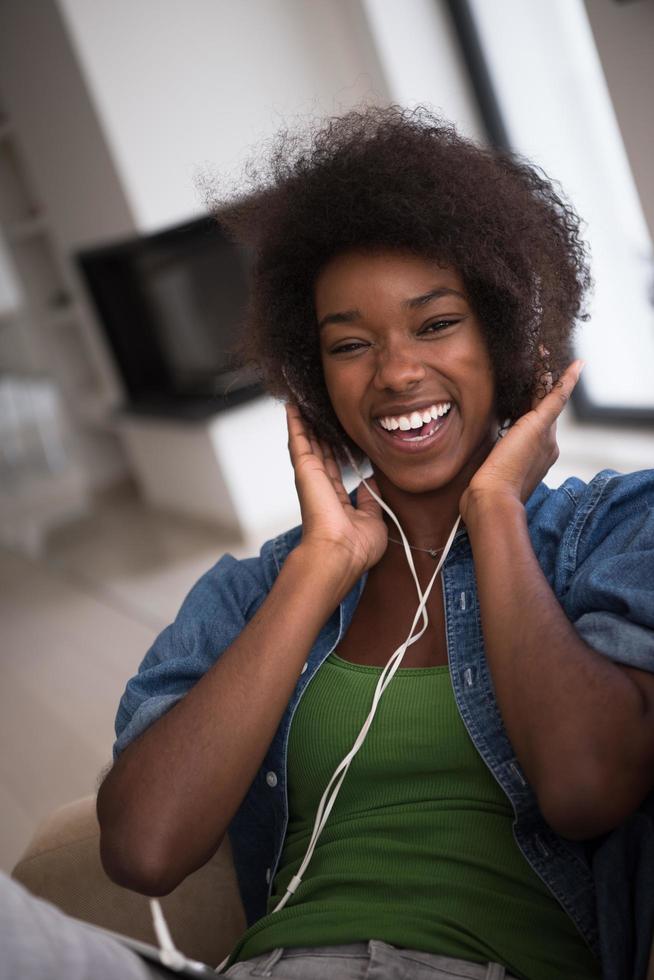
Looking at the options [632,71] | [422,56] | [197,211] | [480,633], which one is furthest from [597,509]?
[197,211]

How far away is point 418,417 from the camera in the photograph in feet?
4.13

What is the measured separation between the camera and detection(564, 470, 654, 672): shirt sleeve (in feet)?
3.25

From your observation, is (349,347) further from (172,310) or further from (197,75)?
(172,310)

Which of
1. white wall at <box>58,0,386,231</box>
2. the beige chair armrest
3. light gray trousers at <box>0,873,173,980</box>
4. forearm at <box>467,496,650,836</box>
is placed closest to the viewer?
light gray trousers at <box>0,873,173,980</box>

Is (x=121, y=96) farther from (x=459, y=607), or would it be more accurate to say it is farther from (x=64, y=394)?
(x=459, y=607)

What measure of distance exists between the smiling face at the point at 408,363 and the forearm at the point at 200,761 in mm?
258

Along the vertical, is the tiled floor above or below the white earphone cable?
below

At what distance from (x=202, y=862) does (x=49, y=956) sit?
392mm

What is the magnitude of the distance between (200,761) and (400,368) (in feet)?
1.65

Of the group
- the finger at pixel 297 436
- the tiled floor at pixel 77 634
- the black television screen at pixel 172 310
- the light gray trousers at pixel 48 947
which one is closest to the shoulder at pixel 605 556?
the finger at pixel 297 436

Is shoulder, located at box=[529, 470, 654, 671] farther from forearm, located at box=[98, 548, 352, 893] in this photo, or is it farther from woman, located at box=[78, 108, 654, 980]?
forearm, located at box=[98, 548, 352, 893]

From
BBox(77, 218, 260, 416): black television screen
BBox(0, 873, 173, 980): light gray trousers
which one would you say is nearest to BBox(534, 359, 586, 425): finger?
BBox(0, 873, 173, 980): light gray trousers

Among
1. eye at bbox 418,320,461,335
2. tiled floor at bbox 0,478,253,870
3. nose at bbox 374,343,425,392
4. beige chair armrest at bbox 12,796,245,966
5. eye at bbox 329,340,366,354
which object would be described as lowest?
tiled floor at bbox 0,478,253,870

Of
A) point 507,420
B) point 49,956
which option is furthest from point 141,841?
point 507,420
